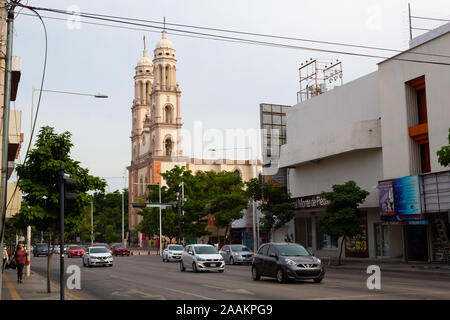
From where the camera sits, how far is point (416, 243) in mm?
35688

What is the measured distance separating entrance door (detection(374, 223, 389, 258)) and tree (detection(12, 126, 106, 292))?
25561mm

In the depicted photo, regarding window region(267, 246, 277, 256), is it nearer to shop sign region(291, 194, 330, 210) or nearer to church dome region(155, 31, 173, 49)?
shop sign region(291, 194, 330, 210)

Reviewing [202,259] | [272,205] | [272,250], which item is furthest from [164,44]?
[272,250]

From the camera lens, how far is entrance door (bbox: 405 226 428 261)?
35062mm

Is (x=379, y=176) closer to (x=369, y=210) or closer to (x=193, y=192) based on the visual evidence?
(x=369, y=210)

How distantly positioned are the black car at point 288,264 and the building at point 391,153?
11.5 metres

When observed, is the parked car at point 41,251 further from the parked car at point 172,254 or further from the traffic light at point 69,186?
the traffic light at point 69,186

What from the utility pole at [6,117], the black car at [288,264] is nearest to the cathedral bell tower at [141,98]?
the black car at [288,264]

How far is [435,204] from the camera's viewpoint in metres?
31.6

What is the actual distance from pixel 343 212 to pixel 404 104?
7.93m

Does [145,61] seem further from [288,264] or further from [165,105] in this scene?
[288,264]
